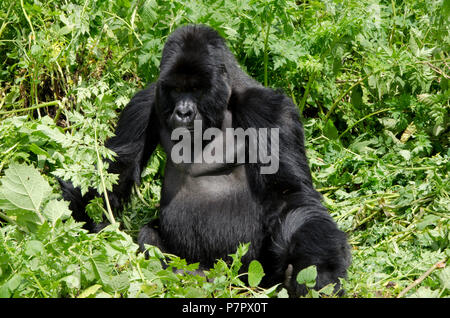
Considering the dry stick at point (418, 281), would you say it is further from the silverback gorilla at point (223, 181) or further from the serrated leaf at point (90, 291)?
the serrated leaf at point (90, 291)

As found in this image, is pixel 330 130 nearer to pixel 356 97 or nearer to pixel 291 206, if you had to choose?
pixel 356 97

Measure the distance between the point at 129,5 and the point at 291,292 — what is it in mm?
2441

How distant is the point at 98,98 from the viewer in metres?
3.89

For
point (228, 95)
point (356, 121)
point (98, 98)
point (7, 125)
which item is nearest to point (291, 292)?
point (228, 95)

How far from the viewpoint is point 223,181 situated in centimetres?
417

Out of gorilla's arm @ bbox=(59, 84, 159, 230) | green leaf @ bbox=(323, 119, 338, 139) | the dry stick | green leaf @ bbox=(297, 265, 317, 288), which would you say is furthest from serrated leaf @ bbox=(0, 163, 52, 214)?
green leaf @ bbox=(323, 119, 338, 139)

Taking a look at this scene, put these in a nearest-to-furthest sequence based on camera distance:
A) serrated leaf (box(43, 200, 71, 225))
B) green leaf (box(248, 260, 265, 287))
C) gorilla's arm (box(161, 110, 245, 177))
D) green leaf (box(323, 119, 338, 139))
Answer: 1. green leaf (box(248, 260, 265, 287))
2. serrated leaf (box(43, 200, 71, 225))
3. gorilla's arm (box(161, 110, 245, 177))
4. green leaf (box(323, 119, 338, 139))

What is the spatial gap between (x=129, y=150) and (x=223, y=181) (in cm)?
63

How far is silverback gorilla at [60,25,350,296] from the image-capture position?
12.7 ft

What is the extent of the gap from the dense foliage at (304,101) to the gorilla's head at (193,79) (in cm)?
35

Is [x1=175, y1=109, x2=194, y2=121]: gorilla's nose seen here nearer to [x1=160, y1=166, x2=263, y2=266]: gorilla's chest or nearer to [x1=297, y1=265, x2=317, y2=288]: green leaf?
[x1=160, y1=166, x2=263, y2=266]: gorilla's chest

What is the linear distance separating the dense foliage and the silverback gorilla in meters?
0.19

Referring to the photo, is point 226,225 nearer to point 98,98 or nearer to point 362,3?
point 98,98

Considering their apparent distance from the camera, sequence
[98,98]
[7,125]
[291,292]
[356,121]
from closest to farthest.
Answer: [291,292], [98,98], [7,125], [356,121]
